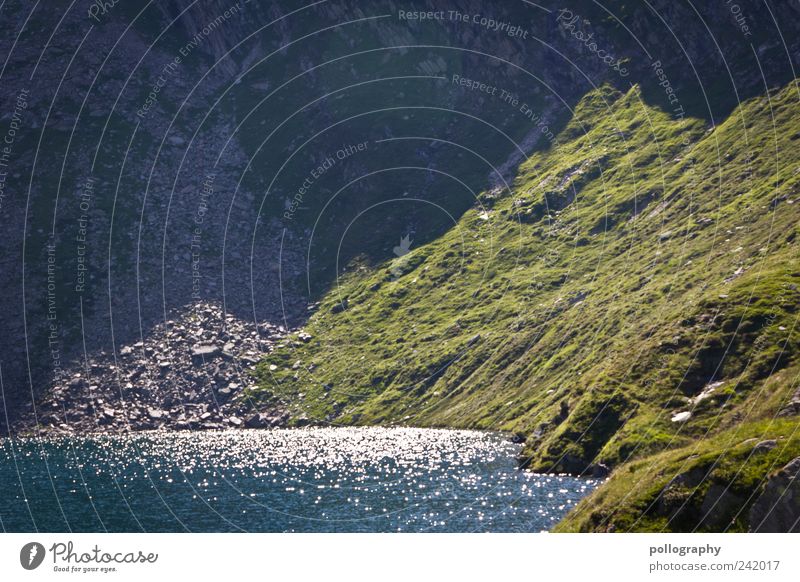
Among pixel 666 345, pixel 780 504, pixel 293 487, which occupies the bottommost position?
pixel 293 487

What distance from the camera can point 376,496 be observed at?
98.8 metres

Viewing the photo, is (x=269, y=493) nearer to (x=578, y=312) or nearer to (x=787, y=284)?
(x=787, y=284)

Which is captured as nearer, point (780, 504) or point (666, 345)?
point (780, 504)

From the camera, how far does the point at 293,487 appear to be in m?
110

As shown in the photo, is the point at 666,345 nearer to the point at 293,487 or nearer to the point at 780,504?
the point at 293,487

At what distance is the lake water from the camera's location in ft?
279
